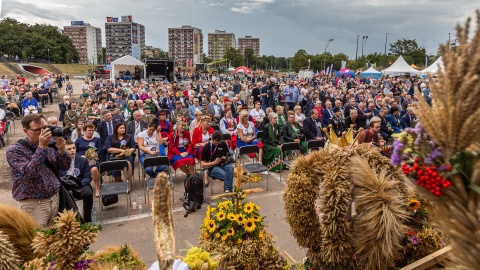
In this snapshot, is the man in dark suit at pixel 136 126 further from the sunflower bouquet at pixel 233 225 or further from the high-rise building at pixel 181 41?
the high-rise building at pixel 181 41

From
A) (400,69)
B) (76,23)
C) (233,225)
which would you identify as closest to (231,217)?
(233,225)

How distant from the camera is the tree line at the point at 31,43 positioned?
76.6 m

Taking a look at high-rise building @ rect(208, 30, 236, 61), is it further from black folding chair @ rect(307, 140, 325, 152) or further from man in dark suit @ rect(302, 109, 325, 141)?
black folding chair @ rect(307, 140, 325, 152)

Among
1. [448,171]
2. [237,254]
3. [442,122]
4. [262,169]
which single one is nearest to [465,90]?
[442,122]

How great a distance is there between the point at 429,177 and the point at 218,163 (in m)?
5.96

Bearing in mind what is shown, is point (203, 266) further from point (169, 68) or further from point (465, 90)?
point (169, 68)

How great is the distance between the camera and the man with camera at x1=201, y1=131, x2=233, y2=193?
22.8 feet

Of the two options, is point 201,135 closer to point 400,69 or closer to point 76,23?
point 400,69

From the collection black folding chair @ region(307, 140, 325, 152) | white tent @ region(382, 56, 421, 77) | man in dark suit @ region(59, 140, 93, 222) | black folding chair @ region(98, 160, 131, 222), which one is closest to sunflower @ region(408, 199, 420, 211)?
black folding chair @ region(98, 160, 131, 222)

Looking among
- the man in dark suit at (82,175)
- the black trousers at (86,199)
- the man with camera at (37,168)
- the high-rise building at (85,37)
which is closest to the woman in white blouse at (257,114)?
the man in dark suit at (82,175)

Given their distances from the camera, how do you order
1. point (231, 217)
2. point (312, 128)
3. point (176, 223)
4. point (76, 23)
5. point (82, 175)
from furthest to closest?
point (76, 23) < point (312, 128) < point (82, 175) < point (176, 223) < point (231, 217)

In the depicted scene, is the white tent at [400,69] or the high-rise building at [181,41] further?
the high-rise building at [181,41]

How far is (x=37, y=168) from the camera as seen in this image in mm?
3596

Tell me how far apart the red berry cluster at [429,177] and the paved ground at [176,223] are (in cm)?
369
